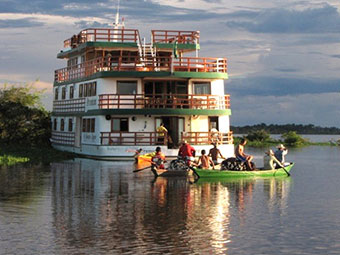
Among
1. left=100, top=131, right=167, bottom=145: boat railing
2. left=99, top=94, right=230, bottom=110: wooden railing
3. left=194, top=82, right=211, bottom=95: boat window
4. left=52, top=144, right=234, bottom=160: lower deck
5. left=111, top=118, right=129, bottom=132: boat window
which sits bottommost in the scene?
left=52, top=144, right=234, bottom=160: lower deck

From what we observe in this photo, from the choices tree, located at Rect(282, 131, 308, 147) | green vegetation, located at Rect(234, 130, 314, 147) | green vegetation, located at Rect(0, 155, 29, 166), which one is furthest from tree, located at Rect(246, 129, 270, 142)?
green vegetation, located at Rect(0, 155, 29, 166)

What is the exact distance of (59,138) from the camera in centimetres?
5600

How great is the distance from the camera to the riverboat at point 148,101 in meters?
45.5

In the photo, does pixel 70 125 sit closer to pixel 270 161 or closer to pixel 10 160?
pixel 10 160

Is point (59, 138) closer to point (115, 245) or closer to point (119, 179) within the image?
point (119, 179)

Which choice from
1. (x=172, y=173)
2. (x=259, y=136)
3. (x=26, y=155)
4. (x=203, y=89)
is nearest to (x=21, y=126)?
(x=26, y=155)

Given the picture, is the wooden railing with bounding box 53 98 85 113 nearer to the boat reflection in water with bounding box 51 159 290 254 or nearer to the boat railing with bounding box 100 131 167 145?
the boat railing with bounding box 100 131 167 145

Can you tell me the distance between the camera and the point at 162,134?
45.3 metres

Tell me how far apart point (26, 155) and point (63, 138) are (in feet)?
25.3

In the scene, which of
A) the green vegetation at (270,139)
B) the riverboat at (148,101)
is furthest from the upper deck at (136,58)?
the green vegetation at (270,139)

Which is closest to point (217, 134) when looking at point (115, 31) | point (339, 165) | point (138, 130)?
point (138, 130)

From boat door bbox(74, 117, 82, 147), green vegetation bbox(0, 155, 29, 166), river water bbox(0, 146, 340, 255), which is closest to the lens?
river water bbox(0, 146, 340, 255)

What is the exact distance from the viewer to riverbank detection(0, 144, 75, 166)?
4278 cm

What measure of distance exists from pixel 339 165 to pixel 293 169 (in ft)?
23.8
